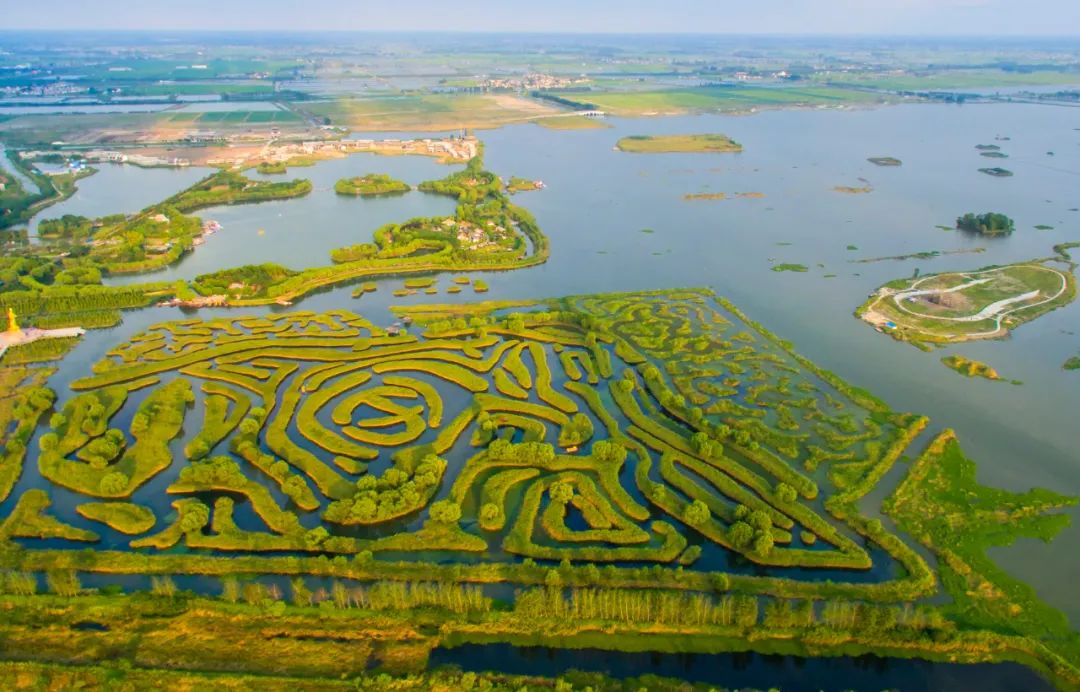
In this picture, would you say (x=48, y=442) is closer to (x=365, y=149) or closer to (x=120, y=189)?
(x=120, y=189)

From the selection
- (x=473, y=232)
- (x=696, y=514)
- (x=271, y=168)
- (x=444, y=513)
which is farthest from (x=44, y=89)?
(x=696, y=514)

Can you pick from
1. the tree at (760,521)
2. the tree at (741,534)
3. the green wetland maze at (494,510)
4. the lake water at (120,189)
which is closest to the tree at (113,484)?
the green wetland maze at (494,510)

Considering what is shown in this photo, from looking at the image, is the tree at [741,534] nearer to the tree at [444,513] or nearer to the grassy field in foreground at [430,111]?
the tree at [444,513]

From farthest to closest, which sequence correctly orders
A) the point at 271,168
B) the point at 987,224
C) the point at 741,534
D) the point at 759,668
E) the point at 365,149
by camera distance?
1. the point at 365,149
2. the point at 271,168
3. the point at 987,224
4. the point at 741,534
5. the point at 759,668

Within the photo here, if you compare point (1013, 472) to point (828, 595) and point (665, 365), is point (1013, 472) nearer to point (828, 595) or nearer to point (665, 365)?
point (828, 595)

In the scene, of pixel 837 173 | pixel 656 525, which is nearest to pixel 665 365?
pixel 656 525
